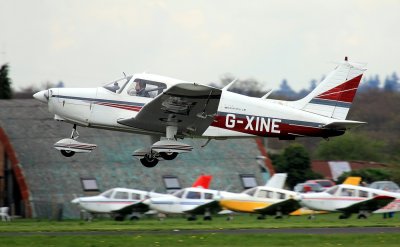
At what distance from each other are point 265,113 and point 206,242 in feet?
11.4

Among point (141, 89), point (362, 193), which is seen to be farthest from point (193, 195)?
point (141, 89)

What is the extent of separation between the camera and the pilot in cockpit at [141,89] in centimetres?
2138

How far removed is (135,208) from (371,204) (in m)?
8.23

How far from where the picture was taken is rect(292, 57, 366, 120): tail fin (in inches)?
913

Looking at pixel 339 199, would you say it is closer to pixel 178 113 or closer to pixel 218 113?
pixel 218 113

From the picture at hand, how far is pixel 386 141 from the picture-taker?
7269 cm

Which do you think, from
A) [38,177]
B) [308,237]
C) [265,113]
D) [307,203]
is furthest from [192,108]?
[38,177]

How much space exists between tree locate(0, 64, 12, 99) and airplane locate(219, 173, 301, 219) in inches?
983

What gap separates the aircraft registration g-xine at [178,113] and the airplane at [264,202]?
945 centimetres

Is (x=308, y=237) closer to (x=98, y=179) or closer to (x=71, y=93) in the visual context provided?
(x=71, y=93)

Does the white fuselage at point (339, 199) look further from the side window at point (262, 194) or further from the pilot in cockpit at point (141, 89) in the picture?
the pilot in cockpit at point (141, 89)

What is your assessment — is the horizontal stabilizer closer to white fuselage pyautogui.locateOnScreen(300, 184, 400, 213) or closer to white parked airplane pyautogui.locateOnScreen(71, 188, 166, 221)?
white fuselage pyautogui.locateOnScreen(300, 184, 400, 213)

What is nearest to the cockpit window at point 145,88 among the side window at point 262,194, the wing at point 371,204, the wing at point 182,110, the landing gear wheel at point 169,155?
the wing at point 182,110

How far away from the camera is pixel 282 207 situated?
32.2 metres
